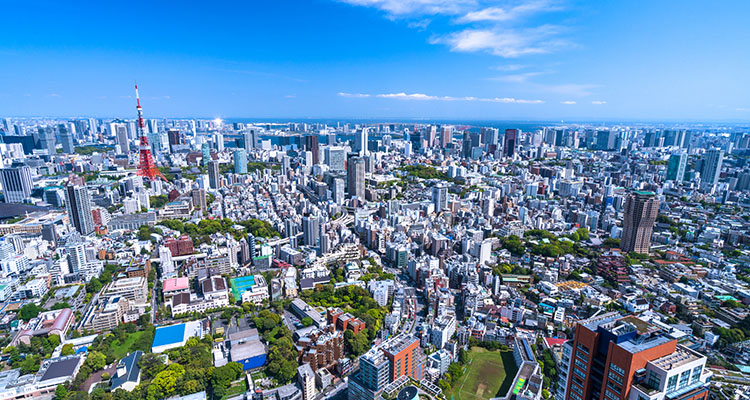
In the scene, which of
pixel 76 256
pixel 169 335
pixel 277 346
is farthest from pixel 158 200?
pixel 277 346

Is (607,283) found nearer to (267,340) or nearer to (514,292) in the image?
(514,292)

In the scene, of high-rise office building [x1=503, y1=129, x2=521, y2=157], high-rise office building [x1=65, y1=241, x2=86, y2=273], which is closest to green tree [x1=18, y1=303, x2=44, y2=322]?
high-rise office building [x1=65, y1=241, x2=86, y2=273]

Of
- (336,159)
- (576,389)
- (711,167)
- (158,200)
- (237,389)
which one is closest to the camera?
(576,389)

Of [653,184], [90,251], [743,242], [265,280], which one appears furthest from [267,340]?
[653,184]

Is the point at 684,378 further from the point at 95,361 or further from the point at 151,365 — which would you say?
the point at 95,361

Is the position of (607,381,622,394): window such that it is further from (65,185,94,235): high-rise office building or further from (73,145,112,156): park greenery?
(73,145,112,156): park greenery

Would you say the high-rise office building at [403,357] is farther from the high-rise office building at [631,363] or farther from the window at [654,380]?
the window at [654,380]

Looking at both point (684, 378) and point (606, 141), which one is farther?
point (606, 141)

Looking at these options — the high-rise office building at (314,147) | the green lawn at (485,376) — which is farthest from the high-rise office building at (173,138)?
the green lawn at (485,376)
